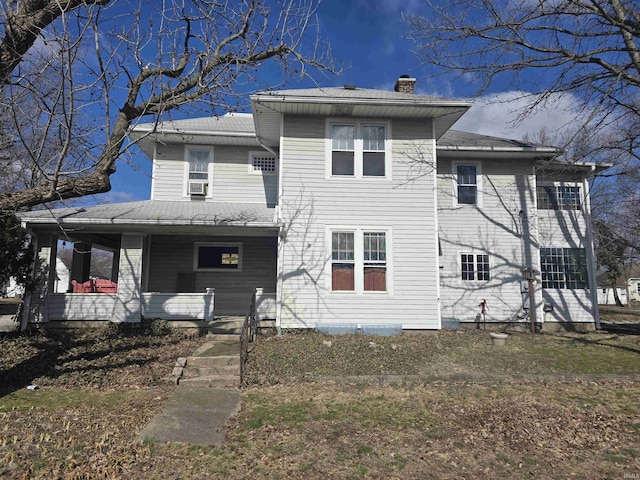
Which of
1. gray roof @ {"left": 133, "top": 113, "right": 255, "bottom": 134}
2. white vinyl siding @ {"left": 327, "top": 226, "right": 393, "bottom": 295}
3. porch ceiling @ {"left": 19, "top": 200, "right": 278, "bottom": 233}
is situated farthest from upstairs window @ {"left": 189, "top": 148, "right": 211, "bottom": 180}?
white vinyl siding @ {"left": 327, "top": 226, "right": 393, "bottom": 295}

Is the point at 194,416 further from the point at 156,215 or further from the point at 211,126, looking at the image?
A: the point at 211,126

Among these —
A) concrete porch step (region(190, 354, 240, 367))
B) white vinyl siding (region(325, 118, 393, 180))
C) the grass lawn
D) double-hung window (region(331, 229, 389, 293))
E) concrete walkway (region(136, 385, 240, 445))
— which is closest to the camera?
the grass lawn

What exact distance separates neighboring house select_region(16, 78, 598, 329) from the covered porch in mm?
39

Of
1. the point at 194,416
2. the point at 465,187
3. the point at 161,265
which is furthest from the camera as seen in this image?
the point at 465,187

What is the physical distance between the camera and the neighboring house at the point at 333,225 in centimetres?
1098

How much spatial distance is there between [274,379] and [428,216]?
21.0 ft

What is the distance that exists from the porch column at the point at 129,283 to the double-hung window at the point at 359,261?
5.36 m

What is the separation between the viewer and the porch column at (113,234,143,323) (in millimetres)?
11031

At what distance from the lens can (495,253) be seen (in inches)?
541

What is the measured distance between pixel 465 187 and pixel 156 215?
9940 mm

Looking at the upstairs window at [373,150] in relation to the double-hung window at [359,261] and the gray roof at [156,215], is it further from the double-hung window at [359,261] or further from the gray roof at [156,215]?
the gray roof at [156,215]

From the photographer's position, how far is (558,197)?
47.8ft

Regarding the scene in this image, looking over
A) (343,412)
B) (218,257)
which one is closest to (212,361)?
(343,412)

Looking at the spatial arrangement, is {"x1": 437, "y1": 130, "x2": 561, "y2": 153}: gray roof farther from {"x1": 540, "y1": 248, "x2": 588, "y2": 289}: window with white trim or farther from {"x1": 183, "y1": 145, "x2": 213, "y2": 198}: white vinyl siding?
{"x1": 183, "y1": 145, "x2": 213, "y2": 198}: white vinyl siding
